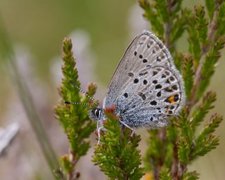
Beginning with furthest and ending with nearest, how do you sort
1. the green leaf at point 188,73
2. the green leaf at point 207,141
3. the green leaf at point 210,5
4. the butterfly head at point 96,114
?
the green leaf at point 210,5 → the green leaf at point 188,73 → the butterfly head at point 96,114 → the green leaf at point 207,141

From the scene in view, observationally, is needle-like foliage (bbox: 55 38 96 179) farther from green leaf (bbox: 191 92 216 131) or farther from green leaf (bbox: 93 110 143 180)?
green leaf (bbox: 191 92 216 131)

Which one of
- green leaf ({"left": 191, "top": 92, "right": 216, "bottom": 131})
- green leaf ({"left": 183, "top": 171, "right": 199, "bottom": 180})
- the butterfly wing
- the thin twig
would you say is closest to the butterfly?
the butterfly wing

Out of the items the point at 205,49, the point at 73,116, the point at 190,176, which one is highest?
the point at 205,49

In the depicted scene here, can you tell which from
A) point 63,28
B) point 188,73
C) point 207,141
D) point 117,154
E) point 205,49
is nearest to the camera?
point 117,154

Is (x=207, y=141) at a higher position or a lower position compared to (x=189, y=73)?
lower

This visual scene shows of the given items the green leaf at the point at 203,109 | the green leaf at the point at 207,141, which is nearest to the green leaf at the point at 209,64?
the green leaf at the point at 203,109

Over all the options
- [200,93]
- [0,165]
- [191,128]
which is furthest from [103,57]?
[191,128]

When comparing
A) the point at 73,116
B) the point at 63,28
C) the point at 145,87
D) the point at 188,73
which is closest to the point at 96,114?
the point at 73,116

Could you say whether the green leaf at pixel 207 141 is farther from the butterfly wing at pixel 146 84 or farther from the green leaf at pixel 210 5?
the green leaf at pixel 210 5

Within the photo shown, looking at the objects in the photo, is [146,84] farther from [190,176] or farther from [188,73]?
[190,176]
